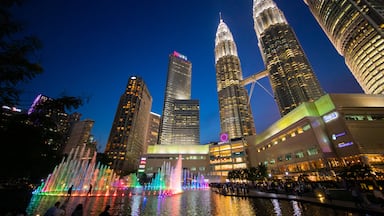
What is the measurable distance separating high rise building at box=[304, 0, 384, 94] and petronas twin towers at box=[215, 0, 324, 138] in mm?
29586

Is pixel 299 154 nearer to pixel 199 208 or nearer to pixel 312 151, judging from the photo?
pixel 312 151

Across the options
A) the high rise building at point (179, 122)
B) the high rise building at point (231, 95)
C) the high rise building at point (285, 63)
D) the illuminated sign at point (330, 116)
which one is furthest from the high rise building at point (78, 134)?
the high rise building at point (285, 63)

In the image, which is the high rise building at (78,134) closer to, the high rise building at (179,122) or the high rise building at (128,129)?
the high rise building at (128,129)

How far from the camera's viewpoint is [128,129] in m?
120

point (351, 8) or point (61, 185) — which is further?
point (351, 8)

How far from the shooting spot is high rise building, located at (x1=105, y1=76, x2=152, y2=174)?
363ft

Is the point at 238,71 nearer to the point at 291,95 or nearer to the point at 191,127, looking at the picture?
the point at 291,95

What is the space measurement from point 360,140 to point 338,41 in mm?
68135

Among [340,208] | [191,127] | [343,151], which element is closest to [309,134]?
[343,151]

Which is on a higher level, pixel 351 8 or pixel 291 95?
pixel 351 8

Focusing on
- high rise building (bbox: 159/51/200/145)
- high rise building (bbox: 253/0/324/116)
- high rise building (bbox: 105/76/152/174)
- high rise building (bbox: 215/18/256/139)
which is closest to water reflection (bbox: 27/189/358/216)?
high rise building (bbox: 105/76/152/174)

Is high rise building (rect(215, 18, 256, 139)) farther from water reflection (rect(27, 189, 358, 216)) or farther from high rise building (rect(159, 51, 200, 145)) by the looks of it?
water reflection (rect(27, 189, 358, 216))

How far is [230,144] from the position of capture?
323ft

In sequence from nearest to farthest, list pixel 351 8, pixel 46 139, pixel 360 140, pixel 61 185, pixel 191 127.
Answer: pixel 46 139, pixel 61 185, pixel 360 140, pixel 351 8, pixel 191 127
